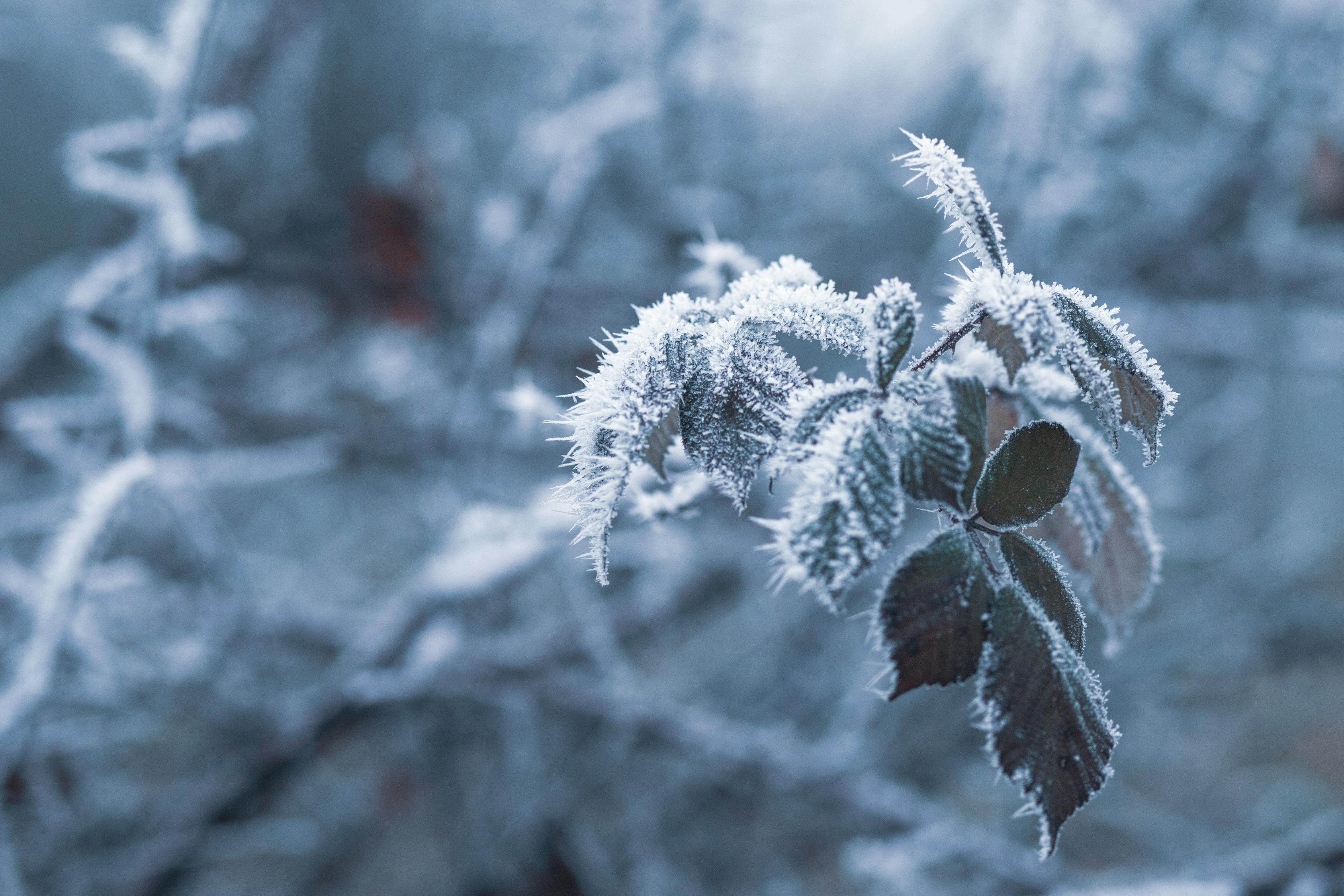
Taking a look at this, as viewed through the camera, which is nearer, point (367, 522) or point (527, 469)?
point (527, 469)

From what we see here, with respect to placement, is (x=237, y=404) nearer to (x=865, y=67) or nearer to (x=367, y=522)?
(x=367, y=522)

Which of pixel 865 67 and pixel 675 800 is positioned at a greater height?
pixel 865 67

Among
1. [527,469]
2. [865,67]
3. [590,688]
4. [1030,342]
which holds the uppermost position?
[865,67]

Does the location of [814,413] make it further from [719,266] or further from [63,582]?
[63,582]

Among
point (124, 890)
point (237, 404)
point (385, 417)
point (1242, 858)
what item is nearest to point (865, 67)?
point (385, 417)

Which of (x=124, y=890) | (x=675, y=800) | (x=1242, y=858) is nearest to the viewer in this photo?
(x=1242, y=858)

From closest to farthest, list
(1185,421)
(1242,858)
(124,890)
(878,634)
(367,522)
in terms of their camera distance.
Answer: (878,634) → (1242,858) → (124,890) → (1185,421) → (367,522)
